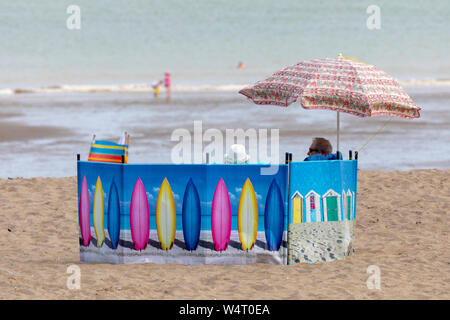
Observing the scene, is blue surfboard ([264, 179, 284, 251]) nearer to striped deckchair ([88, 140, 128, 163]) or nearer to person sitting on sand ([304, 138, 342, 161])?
person sitting on sand ([304, 138, 342, 161])

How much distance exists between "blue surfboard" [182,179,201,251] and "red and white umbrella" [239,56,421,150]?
135cm

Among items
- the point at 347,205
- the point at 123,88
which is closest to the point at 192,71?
the point at 123,88

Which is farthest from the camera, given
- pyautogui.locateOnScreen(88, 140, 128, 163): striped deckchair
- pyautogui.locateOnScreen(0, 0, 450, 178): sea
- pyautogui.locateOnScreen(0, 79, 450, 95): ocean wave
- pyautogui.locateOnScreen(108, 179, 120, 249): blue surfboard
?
pyautogui.locateOnScreen(0, 79, 450, 95): ocean wave

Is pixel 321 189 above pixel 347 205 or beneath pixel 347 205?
above

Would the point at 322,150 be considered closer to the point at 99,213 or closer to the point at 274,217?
the point at 274,217

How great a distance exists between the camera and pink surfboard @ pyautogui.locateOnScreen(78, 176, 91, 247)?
7.35 metres

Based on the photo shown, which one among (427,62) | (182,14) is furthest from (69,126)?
(182,14)

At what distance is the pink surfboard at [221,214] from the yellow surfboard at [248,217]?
11 centimetres

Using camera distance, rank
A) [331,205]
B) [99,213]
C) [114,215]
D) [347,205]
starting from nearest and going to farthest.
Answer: [114,215] < [99,213] < [331,205] < [347,205]

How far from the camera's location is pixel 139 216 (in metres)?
7.06

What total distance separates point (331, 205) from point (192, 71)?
45.6 m

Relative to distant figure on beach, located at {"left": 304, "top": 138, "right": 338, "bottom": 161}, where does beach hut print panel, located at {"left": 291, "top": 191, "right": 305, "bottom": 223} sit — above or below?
below

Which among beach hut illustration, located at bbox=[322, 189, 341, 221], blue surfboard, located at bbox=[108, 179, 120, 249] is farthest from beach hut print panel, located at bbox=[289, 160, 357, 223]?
blue surfboard, located at bbox=[108, 179, 120, 249]
